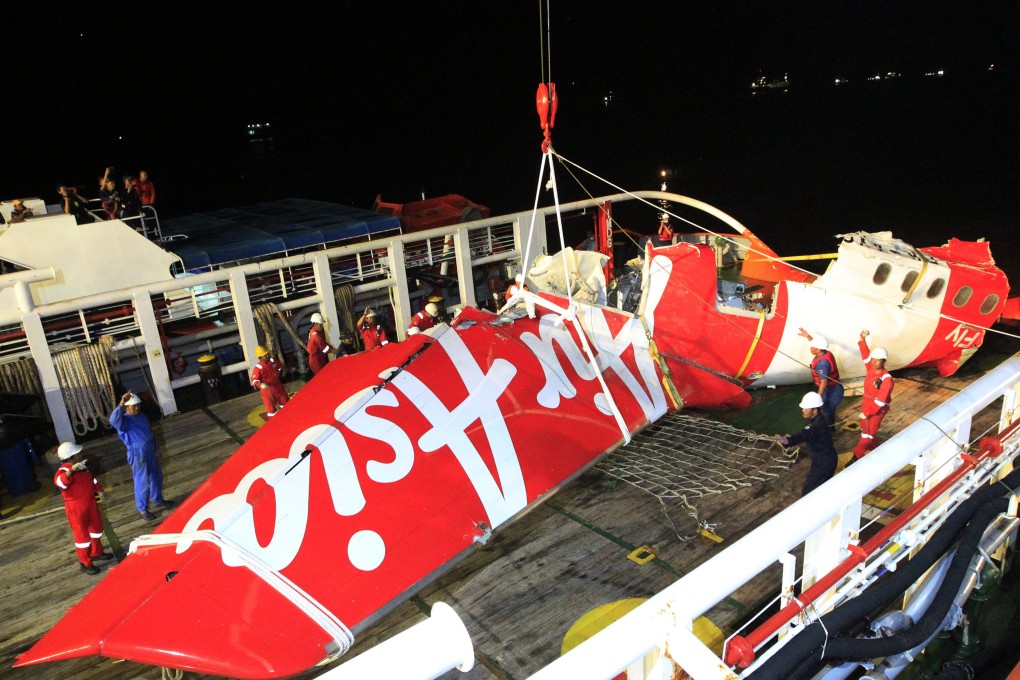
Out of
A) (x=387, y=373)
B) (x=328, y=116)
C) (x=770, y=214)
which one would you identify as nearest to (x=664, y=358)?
(x=387, y=373)

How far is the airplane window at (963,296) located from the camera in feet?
27.1

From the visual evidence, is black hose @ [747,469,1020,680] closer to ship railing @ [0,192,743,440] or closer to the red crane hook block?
the red crane hook block

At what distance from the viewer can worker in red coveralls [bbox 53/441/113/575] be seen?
6004 mm

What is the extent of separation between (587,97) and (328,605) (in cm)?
12220

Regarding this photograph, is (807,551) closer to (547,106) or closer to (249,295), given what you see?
(547,106)

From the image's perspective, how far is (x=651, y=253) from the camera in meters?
8.02

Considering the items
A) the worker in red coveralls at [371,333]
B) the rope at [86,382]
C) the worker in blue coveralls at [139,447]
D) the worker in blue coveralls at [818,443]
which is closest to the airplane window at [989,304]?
the worker in blue coveralls at [818,443]

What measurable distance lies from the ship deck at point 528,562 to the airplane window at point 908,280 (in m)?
1.29

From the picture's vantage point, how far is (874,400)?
6871 mm

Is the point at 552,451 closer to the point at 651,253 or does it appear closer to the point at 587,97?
the point at 651,253

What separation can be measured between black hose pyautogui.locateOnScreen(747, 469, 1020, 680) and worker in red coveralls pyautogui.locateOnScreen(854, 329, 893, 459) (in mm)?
3118

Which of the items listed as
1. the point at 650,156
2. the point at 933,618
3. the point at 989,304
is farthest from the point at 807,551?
the point at 650,156

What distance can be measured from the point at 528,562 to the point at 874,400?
3.63 meters

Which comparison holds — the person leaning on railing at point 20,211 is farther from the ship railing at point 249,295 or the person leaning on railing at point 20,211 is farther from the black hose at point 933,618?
the black hose at point 933,618
